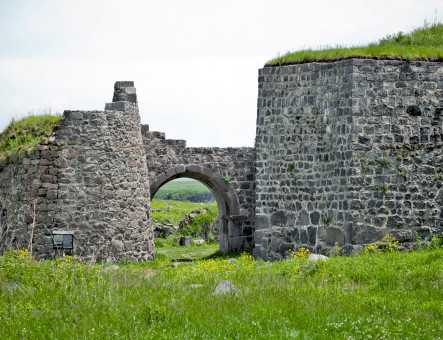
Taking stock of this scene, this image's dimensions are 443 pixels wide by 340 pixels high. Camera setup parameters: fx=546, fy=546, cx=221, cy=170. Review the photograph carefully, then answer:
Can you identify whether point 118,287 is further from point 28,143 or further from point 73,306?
point 28,143

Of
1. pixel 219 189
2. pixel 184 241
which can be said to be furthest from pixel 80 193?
pixel 184 241

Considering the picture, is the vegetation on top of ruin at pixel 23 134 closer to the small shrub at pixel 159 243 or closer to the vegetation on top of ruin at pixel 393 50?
the vegetation on top of ruin at pixel 393 50

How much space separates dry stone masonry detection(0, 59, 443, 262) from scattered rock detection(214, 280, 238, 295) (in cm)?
524

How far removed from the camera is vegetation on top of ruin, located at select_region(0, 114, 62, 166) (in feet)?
45.3

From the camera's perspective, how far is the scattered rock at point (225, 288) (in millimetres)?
8030

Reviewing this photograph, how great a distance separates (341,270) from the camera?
32.1 ft

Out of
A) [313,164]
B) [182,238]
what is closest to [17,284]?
[313,164]

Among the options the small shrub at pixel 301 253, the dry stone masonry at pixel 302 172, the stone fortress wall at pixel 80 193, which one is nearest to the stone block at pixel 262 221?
the dry stone masonry at pixel 302 172

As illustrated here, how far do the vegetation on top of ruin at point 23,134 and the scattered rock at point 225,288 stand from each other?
23.7ft

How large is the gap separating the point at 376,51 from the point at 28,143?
900cm

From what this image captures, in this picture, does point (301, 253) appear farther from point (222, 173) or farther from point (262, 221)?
point (222, 173)

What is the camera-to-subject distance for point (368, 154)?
12945 millimetres

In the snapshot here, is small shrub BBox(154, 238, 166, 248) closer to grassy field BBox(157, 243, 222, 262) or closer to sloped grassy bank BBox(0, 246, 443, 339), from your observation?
grassy field BBox(157, 243, 222, 262)

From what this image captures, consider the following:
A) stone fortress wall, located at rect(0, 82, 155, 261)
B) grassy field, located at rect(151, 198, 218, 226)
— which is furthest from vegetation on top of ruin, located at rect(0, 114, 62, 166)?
grassy field, located at rect(151, 198, 218, 226)
